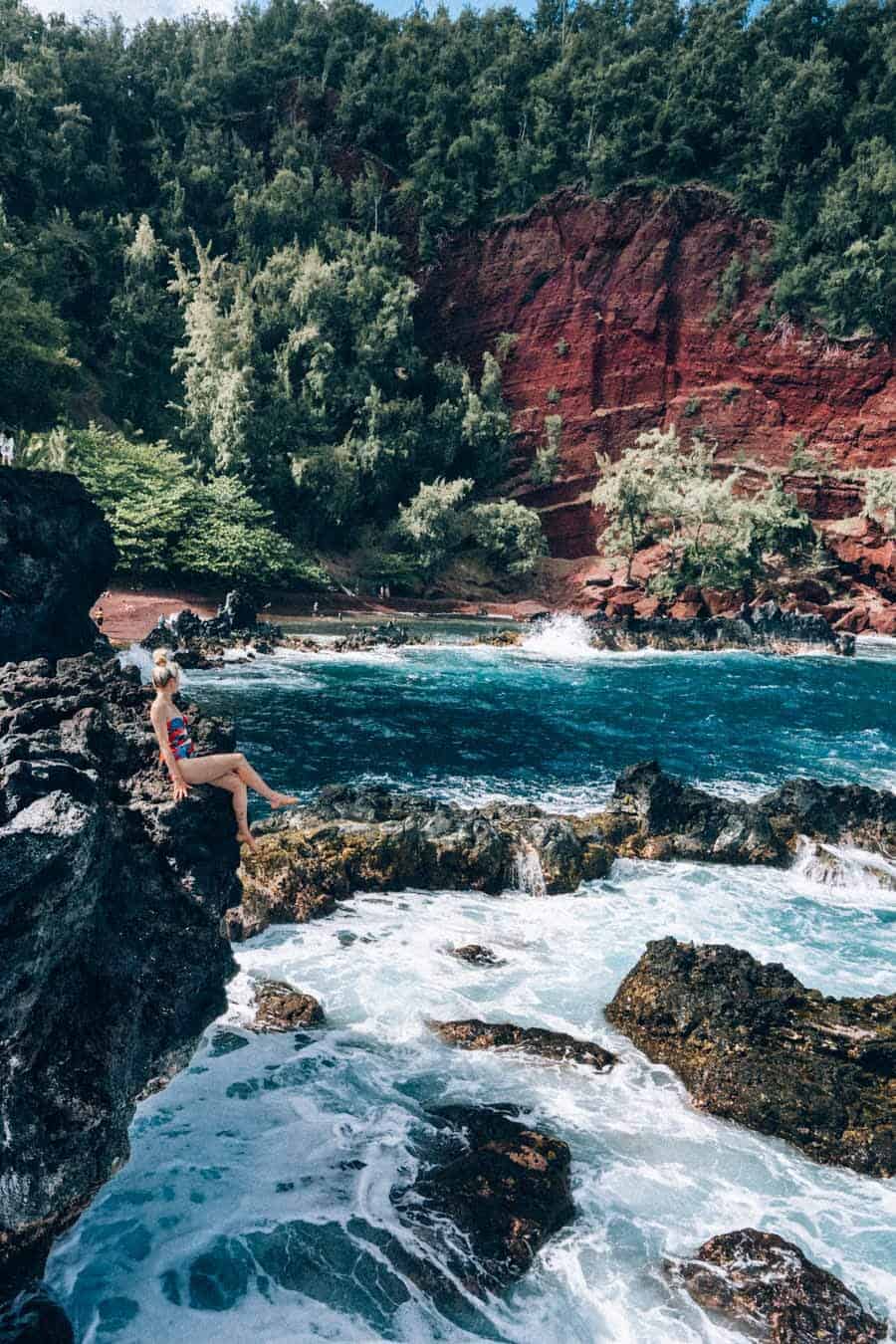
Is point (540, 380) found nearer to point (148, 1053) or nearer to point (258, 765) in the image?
point (258, 765)

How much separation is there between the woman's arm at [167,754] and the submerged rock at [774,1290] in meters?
5.42

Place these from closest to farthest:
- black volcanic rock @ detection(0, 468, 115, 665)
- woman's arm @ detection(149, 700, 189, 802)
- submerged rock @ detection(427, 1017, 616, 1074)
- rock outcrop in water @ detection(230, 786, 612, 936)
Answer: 1. woman's arm @ detection(149, 700, 189, 802)
2. submerged rock @ detection(427, 1017, 616, 1074)
3. rock outcrop in water @ detection(230, 786, 612, 936)
4. black volcanic rock @ detection(0, 468, 115, 665)

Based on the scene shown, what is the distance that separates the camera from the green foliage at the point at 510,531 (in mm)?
53062

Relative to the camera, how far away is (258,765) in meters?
18.2

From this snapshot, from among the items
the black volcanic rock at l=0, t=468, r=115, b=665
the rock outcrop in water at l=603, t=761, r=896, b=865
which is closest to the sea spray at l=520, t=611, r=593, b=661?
the black volcanic rock at l=0, t=468, r=115, b=665

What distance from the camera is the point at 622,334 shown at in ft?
202

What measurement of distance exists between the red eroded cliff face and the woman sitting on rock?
53.5m

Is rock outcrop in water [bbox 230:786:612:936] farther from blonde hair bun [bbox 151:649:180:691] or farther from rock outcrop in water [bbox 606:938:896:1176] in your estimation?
blonde hair bun [bbox 151:649:180:691]

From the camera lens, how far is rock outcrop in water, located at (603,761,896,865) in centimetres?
1447

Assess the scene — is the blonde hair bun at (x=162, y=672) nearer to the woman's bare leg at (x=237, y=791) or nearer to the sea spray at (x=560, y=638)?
the woman's bare leg at (x=237, y=791)

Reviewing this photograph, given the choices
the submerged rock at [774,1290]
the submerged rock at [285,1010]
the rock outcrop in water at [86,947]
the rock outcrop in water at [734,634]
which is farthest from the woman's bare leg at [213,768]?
the rock outcrop in water at [734,634]

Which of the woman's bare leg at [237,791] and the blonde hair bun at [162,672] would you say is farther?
the woman's bare leg at [237,791]

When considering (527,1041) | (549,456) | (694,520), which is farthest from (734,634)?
(527,1041)

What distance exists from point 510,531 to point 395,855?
141ft
